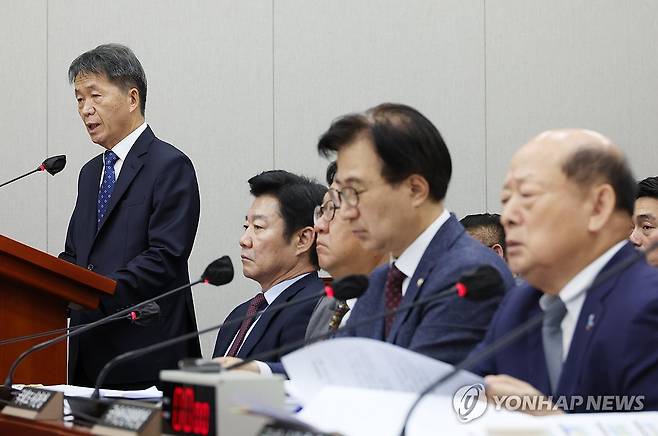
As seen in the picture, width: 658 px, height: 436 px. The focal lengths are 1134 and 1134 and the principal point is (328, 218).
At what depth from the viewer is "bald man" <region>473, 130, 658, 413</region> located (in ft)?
6.59

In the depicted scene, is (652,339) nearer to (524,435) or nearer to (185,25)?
(524,435)

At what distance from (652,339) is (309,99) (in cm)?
391

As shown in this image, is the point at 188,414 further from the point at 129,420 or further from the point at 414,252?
the point at 414,252

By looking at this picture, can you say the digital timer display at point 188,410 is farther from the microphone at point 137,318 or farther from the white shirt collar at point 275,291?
the white shirt collar at point 275,291

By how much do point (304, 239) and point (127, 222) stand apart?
0.68 metres

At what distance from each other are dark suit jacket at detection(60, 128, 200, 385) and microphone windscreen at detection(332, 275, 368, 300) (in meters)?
1.60

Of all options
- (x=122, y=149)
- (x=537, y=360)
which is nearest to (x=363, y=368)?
(x=537, y=360)

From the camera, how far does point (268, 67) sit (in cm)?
575

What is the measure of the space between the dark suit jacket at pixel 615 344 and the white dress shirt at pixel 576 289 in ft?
0.05

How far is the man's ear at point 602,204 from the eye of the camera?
6.98 feet

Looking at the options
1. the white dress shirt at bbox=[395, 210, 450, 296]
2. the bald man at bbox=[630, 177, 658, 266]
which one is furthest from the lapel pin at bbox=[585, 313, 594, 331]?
the bald man at bbox=[630, 177, 658, 266]

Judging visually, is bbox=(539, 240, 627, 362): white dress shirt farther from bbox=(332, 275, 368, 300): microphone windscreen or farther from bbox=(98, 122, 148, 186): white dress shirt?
bbox=(98, 122, 148, 186): white dress shirt

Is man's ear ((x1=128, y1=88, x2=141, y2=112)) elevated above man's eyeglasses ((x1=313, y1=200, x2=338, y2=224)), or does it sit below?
above

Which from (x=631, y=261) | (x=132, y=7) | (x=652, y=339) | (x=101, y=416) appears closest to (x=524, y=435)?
(x=631, y=261)
